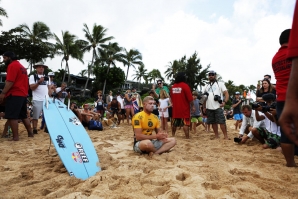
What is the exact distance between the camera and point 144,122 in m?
3.35

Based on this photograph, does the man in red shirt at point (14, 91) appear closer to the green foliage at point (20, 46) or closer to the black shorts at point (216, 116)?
the black shorts at point (216, 116)

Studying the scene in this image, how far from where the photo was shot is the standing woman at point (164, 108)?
636 cm

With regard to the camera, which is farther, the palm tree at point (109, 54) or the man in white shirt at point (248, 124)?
the palm tree at point (109, 54)

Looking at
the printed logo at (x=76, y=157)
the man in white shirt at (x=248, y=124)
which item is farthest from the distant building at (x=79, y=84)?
the printed logo at (x=76, y=157)

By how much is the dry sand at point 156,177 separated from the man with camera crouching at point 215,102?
67.7 inches

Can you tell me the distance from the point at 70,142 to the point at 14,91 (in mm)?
2156

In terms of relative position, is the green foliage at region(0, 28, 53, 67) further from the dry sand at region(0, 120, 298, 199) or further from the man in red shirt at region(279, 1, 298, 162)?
the man in red shirt at region(279, 1, 298, 162)

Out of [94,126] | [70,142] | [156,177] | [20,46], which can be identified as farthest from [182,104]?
[20,46]

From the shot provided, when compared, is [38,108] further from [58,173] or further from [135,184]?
[135,184]

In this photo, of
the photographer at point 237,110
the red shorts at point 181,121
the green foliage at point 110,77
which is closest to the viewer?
the red shorts at point 181,121

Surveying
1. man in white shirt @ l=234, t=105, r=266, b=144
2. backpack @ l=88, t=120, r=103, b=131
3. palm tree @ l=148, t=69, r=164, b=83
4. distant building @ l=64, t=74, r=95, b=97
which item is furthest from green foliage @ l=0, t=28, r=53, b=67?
palm tree @ l=148, t=69, r=164, b=83

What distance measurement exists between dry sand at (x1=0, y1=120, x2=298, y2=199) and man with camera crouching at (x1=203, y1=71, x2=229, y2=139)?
1.72m

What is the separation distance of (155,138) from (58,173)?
134 centimetres

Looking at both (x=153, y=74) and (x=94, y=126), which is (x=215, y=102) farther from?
(x=153, y=74)
